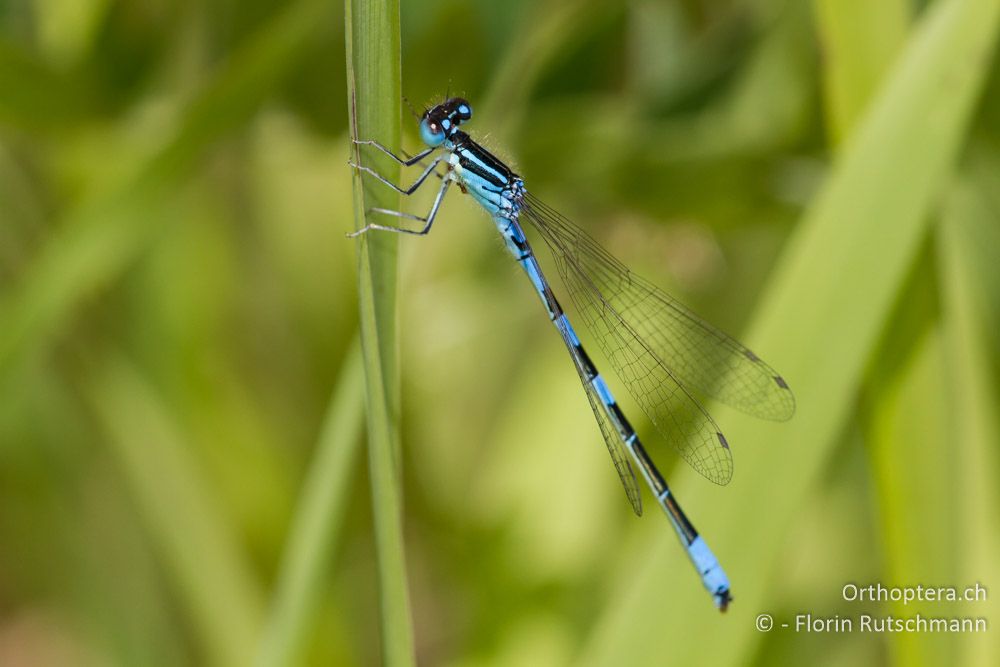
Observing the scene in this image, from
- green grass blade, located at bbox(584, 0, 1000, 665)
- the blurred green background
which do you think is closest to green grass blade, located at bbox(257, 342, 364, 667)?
→ the blurred green background

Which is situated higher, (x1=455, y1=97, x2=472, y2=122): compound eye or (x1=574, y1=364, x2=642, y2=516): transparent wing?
(x1=455, y1=97, x2=472, y2=122): compound eye

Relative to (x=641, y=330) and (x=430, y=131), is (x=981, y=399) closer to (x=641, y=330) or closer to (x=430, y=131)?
(x=641, y=330)

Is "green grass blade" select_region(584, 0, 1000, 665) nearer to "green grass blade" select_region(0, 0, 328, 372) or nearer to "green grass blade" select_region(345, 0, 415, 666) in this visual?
"green grass blade" select_region(345, 0, 415, 666)

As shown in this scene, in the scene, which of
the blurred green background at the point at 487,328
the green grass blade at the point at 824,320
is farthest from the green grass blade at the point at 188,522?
the green grass blade at the point at 824,320

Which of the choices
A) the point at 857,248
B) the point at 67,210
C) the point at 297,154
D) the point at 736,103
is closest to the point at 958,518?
the point at 857,248

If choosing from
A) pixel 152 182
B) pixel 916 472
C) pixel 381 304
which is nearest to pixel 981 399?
pixel 916 472

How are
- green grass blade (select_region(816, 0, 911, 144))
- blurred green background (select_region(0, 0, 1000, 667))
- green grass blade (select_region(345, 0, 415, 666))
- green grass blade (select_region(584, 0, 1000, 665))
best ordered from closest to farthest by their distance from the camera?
green grass blade (select_region(345, 0, 415, 666)), green grass blade (select_region(584, 0, 1000, 665)), blurred green background (select_region(0, 0, 1000, 667)), green grass blade (select_region(816, 0, 911, 144))

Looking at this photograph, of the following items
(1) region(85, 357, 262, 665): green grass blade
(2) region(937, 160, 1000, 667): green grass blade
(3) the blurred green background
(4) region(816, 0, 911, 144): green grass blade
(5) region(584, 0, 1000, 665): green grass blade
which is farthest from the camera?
(1) region(85, 357, 262, 665): green grass blade

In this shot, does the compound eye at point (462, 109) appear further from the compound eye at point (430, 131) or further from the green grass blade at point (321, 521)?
the green grass blade at point (321, 521)
